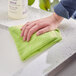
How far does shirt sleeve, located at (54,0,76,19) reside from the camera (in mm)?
640

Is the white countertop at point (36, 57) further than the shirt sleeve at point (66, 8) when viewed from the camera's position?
No

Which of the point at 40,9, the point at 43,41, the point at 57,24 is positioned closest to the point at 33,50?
the point at 43,41

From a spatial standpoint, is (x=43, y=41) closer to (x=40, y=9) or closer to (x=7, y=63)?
(x=7, y=63)

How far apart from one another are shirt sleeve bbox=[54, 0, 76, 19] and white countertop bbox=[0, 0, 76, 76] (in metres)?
0.06

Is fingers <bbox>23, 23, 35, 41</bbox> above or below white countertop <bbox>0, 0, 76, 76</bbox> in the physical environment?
above

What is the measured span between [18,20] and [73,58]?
25 cm

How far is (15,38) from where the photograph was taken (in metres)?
0.64

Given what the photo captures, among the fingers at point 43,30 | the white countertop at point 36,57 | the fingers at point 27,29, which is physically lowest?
the white countertop at point 36,57

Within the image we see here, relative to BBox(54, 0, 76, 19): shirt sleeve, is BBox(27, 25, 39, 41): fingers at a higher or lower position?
lower

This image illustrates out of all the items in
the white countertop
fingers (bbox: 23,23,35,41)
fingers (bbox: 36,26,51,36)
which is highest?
fingers (bbox: 36,26,51,36)

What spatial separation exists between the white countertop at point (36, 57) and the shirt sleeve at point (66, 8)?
6 centimetres

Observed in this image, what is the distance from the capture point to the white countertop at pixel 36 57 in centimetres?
53

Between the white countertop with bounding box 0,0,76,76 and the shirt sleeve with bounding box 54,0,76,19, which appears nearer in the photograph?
the white countertop with bounding box 0,0,76,76

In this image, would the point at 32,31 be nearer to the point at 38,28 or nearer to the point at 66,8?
the point at 38,28
